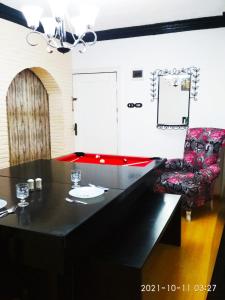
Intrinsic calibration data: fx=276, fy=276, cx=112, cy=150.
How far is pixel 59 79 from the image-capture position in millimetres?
4527

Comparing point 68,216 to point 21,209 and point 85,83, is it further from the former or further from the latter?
point 85,83

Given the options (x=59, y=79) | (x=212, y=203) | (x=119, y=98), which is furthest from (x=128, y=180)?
(x=59, y=79)

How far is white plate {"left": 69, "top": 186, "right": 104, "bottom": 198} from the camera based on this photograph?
1.84 meters

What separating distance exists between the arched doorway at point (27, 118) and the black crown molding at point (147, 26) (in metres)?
0.83

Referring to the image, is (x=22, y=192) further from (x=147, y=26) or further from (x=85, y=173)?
(x=147, y=26)

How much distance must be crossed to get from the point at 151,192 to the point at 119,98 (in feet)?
7.06

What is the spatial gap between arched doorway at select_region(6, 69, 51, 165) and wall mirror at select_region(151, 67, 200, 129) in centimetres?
184

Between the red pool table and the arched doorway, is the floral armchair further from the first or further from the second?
the arched doorway

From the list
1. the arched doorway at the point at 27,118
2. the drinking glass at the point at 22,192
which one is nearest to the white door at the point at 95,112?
the arched doorway at the point at 27,118

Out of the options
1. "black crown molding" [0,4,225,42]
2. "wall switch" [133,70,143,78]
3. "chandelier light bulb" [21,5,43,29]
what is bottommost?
"wall switch" [133,70,143,78]

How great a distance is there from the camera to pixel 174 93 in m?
4.18

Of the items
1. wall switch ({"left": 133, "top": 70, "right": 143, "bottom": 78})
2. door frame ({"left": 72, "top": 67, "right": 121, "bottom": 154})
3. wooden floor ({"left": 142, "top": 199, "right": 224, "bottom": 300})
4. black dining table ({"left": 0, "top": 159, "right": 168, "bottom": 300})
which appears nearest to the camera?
black dining table ({"left": 0, "top": 159, "right": 168, "bottom": 300})

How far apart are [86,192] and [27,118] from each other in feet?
8.97

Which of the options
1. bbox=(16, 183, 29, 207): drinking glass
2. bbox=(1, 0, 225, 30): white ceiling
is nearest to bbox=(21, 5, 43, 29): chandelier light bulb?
bbox=(1, 0, 225, 30): white ceiling
